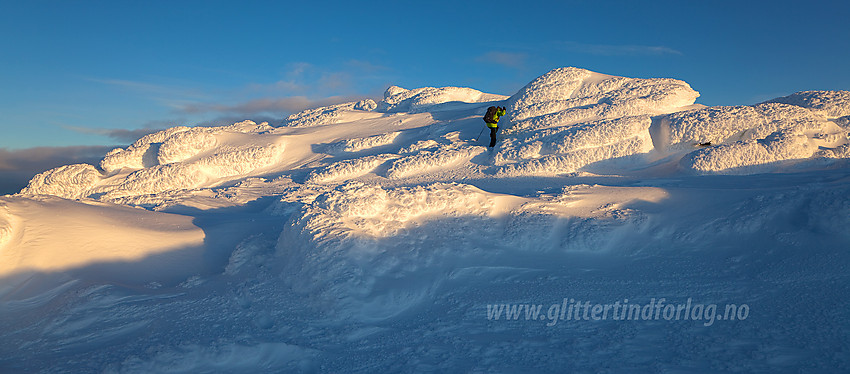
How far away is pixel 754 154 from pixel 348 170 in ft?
40.4

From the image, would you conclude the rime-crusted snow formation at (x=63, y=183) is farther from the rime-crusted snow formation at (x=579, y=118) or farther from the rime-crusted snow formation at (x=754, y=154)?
the rime-crusted snow formation at (x=754, y=154)

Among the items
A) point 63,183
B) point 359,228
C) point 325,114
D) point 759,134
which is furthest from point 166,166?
point 759,134

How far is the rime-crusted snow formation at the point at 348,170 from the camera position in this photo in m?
15.5

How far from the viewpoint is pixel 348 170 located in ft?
51.3

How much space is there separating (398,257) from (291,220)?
3.01m

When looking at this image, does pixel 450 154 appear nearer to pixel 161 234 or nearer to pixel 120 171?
pixel 161 234

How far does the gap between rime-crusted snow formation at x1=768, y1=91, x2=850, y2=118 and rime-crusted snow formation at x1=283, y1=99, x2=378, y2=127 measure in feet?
69.6

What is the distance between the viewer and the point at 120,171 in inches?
826

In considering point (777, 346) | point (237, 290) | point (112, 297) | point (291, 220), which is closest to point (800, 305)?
point (777, 346)

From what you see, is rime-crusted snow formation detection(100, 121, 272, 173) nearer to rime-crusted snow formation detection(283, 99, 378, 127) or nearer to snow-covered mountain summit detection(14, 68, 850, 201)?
snow-covered mountain summit detection(14, 68, 850, 201)

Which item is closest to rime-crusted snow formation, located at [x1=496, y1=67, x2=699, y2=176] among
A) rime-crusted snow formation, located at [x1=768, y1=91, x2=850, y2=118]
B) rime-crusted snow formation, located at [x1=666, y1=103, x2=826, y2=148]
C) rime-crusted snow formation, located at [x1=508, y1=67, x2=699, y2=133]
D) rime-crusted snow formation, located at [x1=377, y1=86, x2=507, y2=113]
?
rime-crusted snow formation, located at [x1=508, y1=67, x2=699, y2=133]

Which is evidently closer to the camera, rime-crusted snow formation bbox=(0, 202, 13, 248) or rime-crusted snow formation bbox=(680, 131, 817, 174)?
rime-crusted snow formation bbox=(0, 202, 13, 248)

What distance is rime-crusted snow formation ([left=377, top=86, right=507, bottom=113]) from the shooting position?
977 inches

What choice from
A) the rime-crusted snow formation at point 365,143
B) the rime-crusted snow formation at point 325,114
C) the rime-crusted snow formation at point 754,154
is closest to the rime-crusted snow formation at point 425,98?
the rime-crusted snow formation at point 325,114
